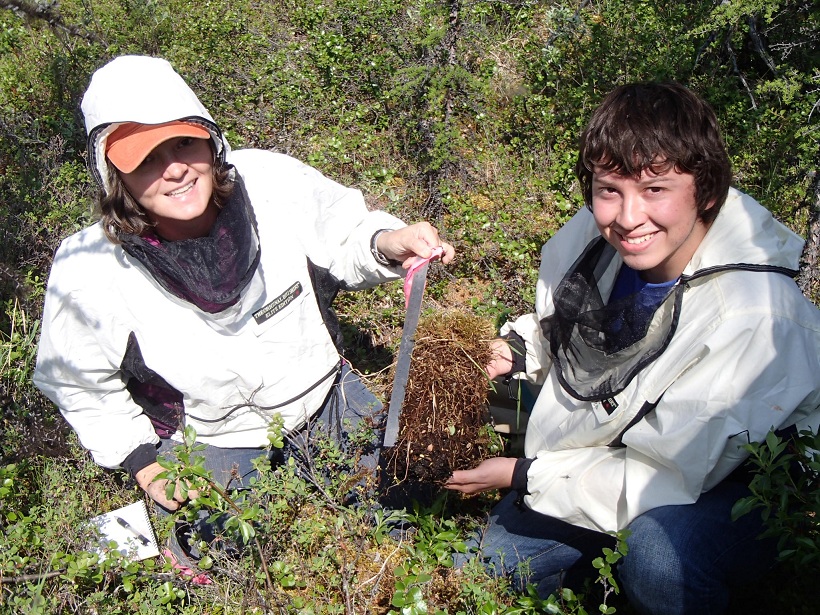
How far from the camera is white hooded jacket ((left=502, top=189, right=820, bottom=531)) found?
2.04 metres

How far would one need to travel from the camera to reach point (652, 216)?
2195mm

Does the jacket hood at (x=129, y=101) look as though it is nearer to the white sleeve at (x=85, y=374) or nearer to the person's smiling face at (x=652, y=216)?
the white sleeve at (x=85, y=374)

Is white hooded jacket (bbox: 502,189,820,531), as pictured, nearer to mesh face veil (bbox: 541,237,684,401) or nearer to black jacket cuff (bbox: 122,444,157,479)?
mesh face veil (bbox: 541,237,684,401)

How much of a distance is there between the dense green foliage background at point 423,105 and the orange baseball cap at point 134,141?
5.15 feet

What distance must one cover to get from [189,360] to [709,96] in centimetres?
415

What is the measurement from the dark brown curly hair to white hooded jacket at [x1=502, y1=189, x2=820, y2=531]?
0.15m

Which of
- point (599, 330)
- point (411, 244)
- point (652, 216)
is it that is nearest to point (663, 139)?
point (652, 216)

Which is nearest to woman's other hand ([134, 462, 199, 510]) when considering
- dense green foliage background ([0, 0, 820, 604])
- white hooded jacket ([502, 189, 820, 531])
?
dense green foliage background ([0, 0, 820, 604])

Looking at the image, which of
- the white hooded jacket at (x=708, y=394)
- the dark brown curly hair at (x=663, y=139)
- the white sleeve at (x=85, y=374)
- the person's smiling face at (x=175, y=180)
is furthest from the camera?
the white sleeve at (x=85, y=374)

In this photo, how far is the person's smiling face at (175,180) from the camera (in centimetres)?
250

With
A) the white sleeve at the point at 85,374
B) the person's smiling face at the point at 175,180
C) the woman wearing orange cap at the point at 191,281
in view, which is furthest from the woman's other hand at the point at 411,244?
the white sleeve at the point at 85,374

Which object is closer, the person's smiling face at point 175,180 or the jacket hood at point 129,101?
the jacket hood at point 129,101

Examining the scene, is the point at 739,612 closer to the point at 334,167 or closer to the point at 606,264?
the point at 606,264

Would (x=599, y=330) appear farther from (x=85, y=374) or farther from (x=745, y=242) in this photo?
(x=85, y=374)
